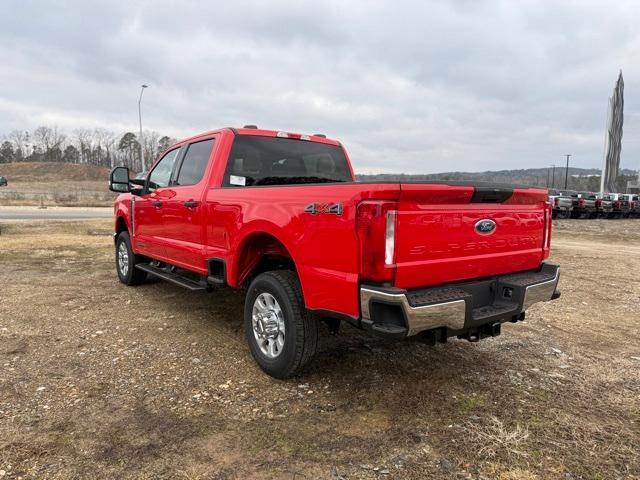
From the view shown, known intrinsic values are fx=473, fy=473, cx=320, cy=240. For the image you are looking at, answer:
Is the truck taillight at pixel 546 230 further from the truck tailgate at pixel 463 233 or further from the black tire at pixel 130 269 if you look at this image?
the black tire at pixel 130 269

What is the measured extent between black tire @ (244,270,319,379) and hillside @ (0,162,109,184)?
325ft

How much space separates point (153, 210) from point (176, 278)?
1048 mm

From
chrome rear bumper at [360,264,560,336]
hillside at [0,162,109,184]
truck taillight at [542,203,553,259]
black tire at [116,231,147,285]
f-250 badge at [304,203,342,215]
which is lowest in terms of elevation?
black tire at [116,231,147,285]

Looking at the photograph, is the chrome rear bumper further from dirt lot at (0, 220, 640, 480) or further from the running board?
the running board

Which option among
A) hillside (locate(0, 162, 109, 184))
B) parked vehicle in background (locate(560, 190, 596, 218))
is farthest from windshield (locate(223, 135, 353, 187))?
hillside (locate(0, 162, 109, 184))

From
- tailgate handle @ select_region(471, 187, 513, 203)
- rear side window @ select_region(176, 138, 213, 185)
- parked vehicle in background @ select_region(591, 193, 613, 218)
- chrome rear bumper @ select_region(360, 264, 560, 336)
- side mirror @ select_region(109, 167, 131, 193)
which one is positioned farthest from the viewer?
parked vehicle in background @ select_region(591, 193, 613, 218)

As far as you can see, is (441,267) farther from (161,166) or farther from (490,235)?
(161,166)

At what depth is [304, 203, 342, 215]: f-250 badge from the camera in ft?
9.47

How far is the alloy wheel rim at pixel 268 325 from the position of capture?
3568 millimetres

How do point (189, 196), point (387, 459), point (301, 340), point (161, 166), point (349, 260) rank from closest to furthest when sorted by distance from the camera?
point (387, 459)
point (349, 260)
point (301, 340)
point (189, 196)
point (161, 166)

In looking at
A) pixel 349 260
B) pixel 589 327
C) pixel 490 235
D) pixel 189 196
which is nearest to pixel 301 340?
pixel 349 260

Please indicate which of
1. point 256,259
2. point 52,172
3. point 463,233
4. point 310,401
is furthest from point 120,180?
point 52,172

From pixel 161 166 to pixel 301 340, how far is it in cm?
358

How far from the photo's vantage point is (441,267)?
9.81 ft
